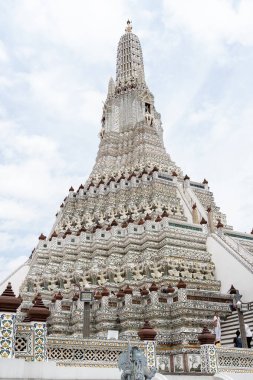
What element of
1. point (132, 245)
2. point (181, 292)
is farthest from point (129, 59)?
point (181, 292)

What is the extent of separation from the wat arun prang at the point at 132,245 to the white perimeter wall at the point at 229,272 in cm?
40

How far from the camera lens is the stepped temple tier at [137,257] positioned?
56.1 ft

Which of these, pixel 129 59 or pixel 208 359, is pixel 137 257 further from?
pixel 129 59

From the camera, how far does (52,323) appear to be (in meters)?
19.1

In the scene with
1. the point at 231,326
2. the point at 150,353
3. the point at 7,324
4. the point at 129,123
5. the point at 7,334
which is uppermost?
the point at 129,123

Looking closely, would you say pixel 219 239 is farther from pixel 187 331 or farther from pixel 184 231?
pixel 187 331

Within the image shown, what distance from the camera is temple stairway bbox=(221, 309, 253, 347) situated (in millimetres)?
16250

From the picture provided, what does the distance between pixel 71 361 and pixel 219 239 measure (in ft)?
53.8

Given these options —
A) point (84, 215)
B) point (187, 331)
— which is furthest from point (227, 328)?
point (84, 215)

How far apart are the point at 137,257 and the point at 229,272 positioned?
5543 mm

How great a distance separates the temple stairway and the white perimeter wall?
1.21 meters

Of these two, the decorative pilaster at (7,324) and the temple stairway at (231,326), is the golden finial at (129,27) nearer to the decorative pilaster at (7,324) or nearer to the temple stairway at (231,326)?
the temple stairway at (231,326)

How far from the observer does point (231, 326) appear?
17.1m

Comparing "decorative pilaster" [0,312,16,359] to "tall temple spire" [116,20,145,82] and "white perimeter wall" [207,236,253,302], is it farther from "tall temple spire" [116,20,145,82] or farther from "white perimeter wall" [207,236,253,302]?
"tall temple spire" [116,20,145,82]
